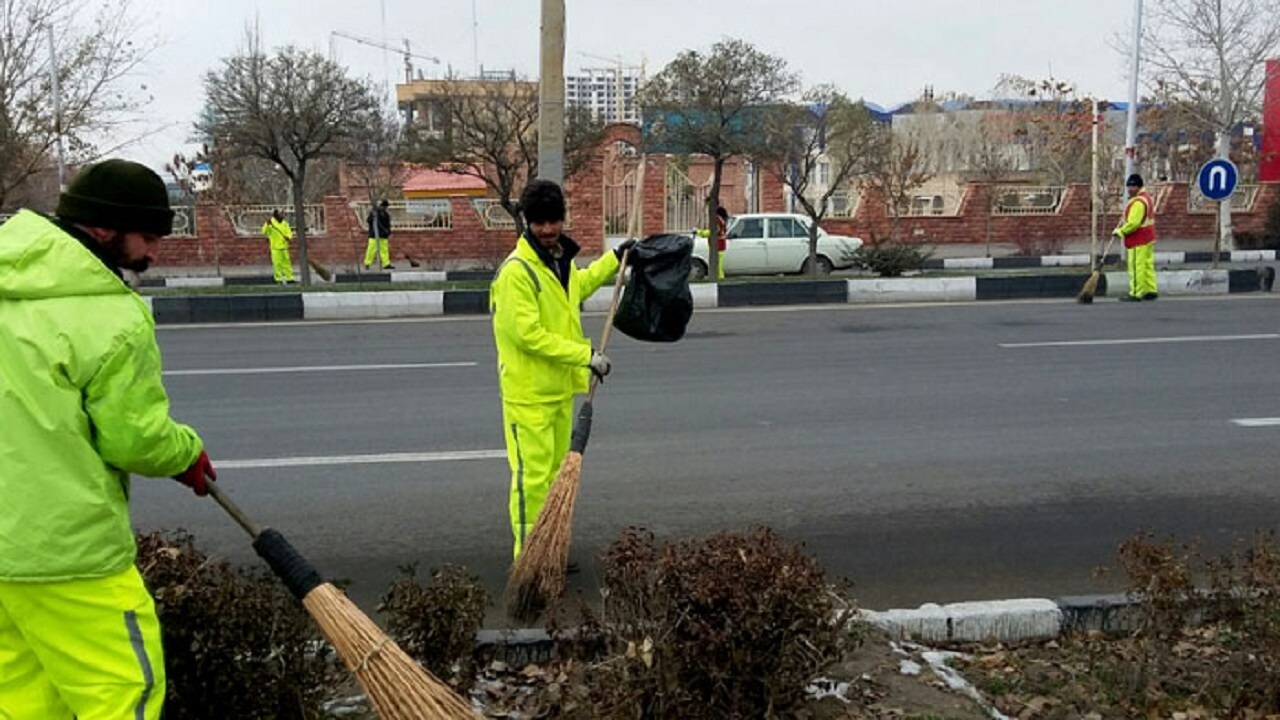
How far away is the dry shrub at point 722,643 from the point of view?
9.04 feet

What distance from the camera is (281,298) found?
1370 centimetres

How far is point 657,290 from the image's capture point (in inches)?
164

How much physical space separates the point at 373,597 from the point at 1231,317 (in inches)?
441

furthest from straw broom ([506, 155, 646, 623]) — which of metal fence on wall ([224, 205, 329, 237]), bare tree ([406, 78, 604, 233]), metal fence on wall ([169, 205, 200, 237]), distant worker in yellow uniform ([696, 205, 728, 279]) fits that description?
metal fence on wall ([169, 205, 200, 237])

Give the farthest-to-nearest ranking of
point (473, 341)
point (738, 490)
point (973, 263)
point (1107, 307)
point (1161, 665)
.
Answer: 1. point (973, 263)
2. point (1107, 307)
3. point (473, 341)
4. point (738, 490)
5. point (1161, 665)

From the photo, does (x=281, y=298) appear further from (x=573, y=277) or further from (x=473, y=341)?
(x=573, y=277)

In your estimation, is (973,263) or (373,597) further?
(973,263)

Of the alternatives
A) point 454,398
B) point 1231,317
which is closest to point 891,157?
point 1231,317

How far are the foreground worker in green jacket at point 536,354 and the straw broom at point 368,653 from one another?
1.29 metres

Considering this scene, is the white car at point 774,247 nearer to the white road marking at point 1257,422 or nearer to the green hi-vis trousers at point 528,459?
the white road marking at point 1257,422

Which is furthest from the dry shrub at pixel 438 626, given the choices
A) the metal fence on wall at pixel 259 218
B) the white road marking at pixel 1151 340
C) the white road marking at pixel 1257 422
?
the metal fence on wall at pixel 259 218

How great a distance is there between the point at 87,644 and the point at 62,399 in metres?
0.52

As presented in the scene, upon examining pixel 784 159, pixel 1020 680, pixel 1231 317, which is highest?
pixel 784 159

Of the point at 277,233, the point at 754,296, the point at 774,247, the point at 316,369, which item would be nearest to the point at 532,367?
the point at 316,369
